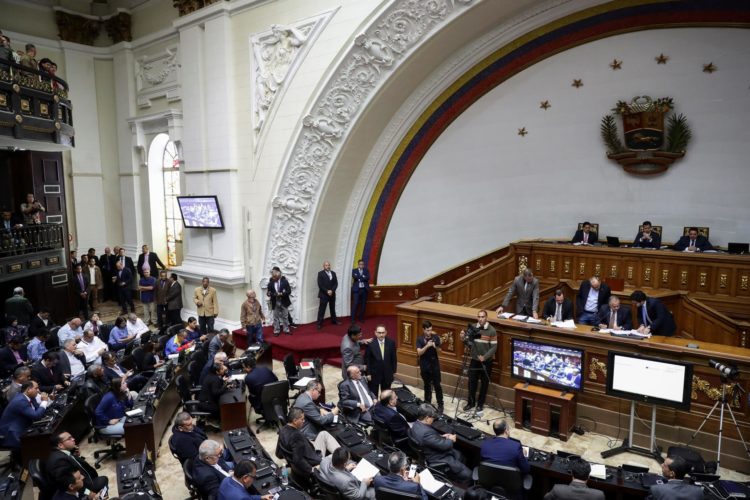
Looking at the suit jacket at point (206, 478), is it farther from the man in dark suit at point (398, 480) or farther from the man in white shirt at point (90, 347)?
the man in white shirt at point (90, 347)

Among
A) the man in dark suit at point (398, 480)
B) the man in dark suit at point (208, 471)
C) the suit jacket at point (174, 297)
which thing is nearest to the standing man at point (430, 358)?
the man in dark suit at point (398, 480)

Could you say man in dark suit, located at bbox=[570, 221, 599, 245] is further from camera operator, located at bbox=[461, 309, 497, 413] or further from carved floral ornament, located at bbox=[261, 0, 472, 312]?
carved floral ornament, located at bbox=[261, 0, 472, 312]

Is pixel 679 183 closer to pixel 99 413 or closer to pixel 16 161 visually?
pixel 99 413

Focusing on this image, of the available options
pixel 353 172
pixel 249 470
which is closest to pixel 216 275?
pixel 353 172

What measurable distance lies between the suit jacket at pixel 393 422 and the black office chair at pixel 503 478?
1305 mm

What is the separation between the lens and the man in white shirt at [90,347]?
858 centimetres

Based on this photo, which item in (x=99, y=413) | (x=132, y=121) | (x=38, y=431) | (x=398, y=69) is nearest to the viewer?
(x=38, y=431)

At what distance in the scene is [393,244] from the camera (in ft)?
40.3

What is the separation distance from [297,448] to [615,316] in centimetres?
522

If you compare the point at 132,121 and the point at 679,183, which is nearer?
the point at 679,183

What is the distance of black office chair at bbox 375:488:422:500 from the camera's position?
4277mm

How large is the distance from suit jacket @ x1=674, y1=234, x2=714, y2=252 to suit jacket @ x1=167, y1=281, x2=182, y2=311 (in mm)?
10499

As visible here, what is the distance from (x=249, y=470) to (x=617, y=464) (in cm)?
432

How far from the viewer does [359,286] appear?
11.4 metres
